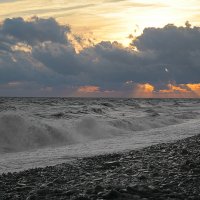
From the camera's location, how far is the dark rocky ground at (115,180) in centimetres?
740

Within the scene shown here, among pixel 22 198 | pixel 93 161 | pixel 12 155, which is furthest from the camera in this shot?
pixel 12 155

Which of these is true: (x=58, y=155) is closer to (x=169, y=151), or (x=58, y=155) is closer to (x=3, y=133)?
(x=169, y=151)

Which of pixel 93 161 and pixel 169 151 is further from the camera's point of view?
pixel 169 151

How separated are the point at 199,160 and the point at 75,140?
12191 millimetres

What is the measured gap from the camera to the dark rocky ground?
7398 millimetres

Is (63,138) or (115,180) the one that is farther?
(63,138)

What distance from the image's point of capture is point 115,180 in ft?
28.5

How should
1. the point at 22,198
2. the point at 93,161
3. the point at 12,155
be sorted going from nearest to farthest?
1. the point at 22,198
2. the point at 93,161
3. the point at 12,155

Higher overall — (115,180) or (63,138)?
(115,180)

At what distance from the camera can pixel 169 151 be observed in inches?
501

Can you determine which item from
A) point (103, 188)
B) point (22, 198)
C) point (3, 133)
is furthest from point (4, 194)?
point (3, 133)

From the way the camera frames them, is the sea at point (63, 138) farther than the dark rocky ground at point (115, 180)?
Yes

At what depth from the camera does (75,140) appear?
69.8ft

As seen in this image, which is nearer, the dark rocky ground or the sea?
the dark rocky ground
